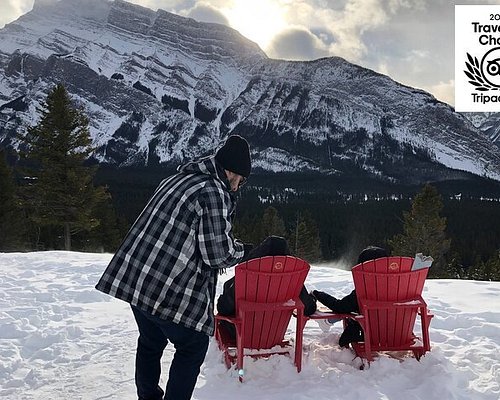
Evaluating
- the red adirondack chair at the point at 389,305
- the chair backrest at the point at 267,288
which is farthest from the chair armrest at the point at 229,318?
the red adirondack chair at the point at 389,305

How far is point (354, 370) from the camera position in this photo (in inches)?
149

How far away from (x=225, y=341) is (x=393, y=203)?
84841 mm

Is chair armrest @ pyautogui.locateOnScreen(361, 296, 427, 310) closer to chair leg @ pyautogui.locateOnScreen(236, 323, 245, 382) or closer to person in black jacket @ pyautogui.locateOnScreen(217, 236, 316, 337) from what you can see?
person in black jacket @ pyautogui.locateOnScreen(217, 236, 316, 337)

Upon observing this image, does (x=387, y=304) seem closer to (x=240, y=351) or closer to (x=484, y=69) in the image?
(x=240, y=351)

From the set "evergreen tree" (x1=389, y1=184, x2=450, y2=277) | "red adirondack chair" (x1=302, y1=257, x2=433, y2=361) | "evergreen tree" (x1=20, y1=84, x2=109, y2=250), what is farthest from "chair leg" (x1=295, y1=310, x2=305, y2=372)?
"evergreen tree" (x1=389, y1=184, x2=450, y2=277)

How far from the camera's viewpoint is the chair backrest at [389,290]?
383 cm

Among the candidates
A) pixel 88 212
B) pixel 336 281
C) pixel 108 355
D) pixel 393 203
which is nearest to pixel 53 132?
pixel 88 212

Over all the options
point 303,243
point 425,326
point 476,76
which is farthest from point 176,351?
point 303,243

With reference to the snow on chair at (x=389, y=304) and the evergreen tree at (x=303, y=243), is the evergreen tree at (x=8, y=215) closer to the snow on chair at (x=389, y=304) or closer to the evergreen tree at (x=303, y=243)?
the evergreen tree at (x=303, y=243)

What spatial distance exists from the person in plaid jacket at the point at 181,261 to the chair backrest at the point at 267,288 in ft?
2.77

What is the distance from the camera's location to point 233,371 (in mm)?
3668

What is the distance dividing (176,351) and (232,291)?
1.09 metres

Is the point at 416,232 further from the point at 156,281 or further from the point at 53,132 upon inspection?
the point at 156,281

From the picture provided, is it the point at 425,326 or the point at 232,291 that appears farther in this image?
the point at 425,326
